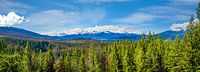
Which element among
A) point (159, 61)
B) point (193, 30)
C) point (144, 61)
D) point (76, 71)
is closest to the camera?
point (193, 30)

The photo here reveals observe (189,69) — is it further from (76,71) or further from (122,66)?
(76,71)

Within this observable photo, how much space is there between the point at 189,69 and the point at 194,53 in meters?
2.71

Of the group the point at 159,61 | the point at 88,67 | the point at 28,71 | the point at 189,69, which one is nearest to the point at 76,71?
the point at 88,67

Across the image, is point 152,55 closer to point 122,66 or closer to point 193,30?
point 122,66

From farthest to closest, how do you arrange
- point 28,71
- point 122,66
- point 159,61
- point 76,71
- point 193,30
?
point 76,71
point 28,71
point 122,66
point 159,61
point 193,30

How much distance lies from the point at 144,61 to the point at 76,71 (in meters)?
50.5

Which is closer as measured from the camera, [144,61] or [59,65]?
[144,61]

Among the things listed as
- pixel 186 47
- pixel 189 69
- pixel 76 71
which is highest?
pixel 186 47

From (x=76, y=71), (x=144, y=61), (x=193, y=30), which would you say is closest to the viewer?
(x=193, y=30)

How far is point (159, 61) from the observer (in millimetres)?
97750

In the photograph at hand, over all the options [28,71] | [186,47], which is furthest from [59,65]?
[186,47]

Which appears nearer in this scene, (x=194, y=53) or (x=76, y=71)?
(x=194, y=53)

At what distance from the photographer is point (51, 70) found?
112 meters

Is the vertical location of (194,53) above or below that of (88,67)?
above
